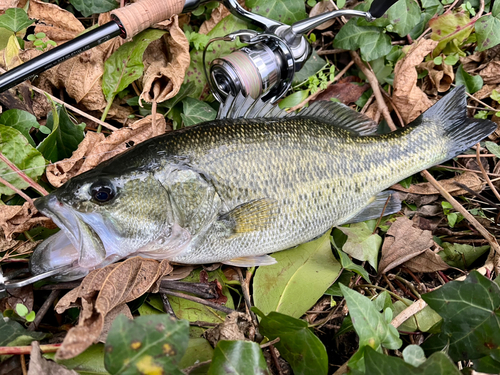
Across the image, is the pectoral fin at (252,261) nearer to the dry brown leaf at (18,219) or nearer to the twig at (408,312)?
the twig at (408,312)

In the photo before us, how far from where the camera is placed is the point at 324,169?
227 cm

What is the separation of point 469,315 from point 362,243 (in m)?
0.74

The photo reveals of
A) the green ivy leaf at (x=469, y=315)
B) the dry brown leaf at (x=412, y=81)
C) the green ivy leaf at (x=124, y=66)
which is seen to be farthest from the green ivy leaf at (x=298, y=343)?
the dry brown leaf at (x=412, y=81)

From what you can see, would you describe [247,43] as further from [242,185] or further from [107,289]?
[107,289]

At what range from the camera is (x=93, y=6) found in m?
2.61

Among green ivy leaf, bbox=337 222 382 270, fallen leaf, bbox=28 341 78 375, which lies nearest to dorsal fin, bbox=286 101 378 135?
green ivy leaf, bbox=337 222 382 270

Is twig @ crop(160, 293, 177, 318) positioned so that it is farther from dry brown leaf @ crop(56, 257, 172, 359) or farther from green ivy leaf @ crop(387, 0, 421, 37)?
green ivy leaf @ crop(387, 0, 421, 37)

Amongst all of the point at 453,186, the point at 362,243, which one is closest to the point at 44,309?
the point at 362,243

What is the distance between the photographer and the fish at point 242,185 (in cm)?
188

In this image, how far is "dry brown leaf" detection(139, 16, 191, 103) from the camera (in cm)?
248

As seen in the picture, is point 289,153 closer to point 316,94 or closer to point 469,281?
point 316,94

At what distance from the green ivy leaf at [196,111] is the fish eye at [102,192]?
2.79 ft

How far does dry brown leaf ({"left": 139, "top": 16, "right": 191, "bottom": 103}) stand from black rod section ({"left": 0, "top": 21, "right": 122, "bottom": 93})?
384 mm

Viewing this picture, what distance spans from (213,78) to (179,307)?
139cm
